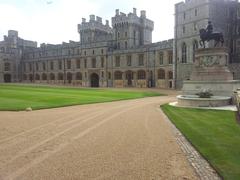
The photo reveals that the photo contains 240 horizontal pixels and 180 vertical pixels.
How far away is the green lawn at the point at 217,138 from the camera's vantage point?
690 centimetres

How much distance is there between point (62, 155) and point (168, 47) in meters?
52.9

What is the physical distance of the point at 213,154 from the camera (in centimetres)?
787

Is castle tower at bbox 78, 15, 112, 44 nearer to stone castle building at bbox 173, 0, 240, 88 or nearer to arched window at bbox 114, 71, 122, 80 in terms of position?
arched window at bbox 114, 71, 122, 80

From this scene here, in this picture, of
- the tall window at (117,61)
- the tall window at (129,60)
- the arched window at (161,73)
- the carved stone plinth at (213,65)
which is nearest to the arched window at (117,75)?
the tall window at (117,61)

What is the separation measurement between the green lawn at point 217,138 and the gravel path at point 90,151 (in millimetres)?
721

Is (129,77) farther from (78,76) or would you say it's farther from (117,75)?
(78,76)

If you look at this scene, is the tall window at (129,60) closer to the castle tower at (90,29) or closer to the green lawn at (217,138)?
the castle tower at (90,29)

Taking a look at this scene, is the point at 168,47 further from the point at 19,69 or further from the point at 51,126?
the point at 19,69

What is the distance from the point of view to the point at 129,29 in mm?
73812

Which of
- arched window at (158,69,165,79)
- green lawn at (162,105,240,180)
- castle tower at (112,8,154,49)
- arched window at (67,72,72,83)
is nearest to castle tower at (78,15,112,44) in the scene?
castle tower at (112,8,154,49)

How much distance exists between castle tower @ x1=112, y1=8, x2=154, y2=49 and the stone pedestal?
45932mm

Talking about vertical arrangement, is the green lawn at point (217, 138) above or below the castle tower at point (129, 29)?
below

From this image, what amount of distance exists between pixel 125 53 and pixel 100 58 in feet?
28.0

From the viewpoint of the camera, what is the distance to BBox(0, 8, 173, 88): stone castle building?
62938mm
